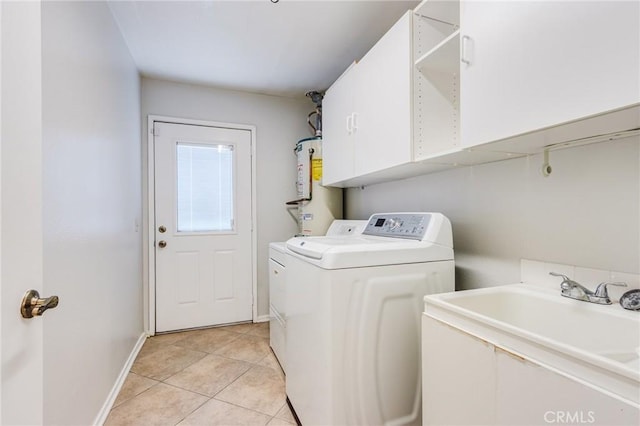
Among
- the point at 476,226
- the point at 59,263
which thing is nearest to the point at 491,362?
the point at 476,226

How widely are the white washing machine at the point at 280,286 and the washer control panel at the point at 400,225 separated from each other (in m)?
0.20

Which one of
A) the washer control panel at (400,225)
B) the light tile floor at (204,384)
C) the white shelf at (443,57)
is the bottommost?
the light tile floor at (204,384)

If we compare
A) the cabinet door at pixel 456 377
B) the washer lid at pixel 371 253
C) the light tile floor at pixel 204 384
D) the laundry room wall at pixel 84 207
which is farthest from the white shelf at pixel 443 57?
the light tile floor at pixel 204 384

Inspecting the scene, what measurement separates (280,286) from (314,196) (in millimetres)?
957

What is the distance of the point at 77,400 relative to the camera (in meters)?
1.39

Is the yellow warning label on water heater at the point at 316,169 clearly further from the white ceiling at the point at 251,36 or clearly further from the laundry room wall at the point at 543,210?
the laundry room wall at the point at 543,210

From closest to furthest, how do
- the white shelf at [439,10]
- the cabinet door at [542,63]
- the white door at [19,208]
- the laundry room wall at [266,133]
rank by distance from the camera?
the white door at [19,208] < the cabinet door at [542,63] < the white shelf at [439,10] < the laundry room wall at [266,133]

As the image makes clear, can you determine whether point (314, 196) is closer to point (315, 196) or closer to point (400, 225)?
→ point (315, 196)

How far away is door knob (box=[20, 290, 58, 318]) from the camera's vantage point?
2.26ft

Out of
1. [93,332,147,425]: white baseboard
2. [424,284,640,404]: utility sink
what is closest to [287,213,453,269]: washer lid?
[424,284,640,404]: utility sink

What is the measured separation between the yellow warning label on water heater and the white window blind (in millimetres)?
941

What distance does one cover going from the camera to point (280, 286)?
2.22m

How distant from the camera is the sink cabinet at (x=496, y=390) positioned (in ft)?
2.25

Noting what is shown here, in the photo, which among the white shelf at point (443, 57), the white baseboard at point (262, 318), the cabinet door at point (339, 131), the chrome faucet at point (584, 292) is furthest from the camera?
the white baseboard at point (262, 318)
